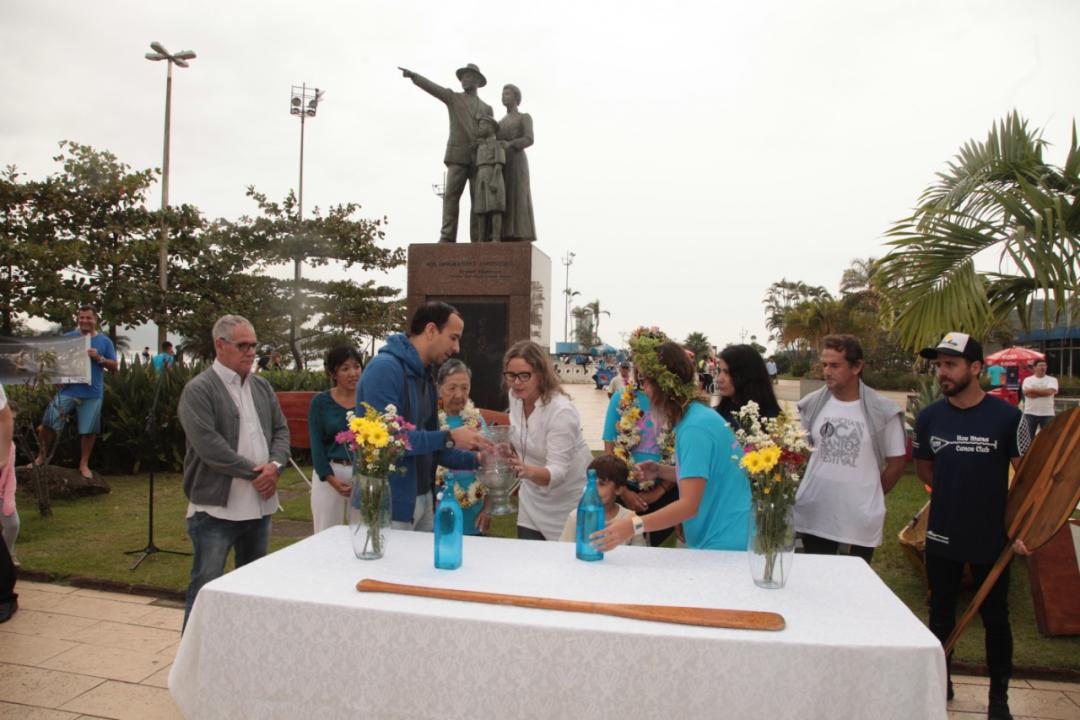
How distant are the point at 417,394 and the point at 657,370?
107cm

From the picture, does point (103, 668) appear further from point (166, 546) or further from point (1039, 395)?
point (1039, 395)

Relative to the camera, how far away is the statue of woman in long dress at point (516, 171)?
966 centimetres

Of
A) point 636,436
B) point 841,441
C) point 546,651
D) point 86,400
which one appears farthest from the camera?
point 86,400

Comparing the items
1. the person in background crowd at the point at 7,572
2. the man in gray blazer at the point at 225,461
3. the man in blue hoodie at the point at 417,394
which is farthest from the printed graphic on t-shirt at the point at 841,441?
the person in background crowd at the point at 7,572

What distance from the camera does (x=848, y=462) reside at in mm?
3598

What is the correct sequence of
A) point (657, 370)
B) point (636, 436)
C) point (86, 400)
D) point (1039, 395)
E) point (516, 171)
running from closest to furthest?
point (657, 370) → point (636, 436) → point (86, 400) → point (516, 171) → point (1039, 395)

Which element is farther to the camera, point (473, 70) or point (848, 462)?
point (473, 70)

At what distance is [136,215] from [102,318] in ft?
9.62

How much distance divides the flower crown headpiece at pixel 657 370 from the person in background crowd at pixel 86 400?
22.9 ft

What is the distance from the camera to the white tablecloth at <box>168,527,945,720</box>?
1920mm

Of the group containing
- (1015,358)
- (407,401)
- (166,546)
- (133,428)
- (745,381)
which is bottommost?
(166,546)

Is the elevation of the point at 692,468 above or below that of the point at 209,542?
above

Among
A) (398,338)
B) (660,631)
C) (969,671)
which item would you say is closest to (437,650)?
(660,631)

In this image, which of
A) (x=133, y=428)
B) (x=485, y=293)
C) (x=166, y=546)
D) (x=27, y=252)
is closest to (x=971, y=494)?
(x=166, y=546)
